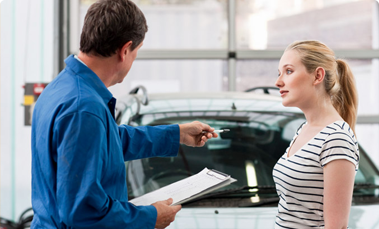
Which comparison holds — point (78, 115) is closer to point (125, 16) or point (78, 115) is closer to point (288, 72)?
point (125, 16)

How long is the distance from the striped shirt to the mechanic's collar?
2.02ft

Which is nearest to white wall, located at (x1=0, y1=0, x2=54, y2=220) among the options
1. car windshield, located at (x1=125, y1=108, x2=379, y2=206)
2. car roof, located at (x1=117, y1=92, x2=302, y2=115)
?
car roof, located at (x1=117, y1=92, x2=302, y2=115)

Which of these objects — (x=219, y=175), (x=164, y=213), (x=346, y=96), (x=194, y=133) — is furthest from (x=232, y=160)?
(x=164, y=213)

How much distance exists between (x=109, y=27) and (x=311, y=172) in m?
0.73

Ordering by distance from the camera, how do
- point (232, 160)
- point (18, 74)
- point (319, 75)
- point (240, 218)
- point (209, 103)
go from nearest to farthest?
point (319, 75) → point (240, 218) → point (232, 160) → point (209, 103) → point (18, 74)

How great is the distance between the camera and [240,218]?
181 centimetres

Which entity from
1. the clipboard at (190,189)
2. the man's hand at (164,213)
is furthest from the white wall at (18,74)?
the man's hand at (164,213)

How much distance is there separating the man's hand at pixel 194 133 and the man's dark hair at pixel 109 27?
0.55 m

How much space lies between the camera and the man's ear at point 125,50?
3.96ft

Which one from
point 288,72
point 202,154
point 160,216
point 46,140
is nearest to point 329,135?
point 288,72

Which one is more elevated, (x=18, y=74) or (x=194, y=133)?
(x=18, y=74)

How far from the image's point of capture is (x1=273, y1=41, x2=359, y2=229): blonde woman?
3.99 feet

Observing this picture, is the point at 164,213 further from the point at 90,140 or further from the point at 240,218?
the point at 240,218

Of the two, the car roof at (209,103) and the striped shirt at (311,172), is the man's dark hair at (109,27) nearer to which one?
the striped shirt at (311,172)
